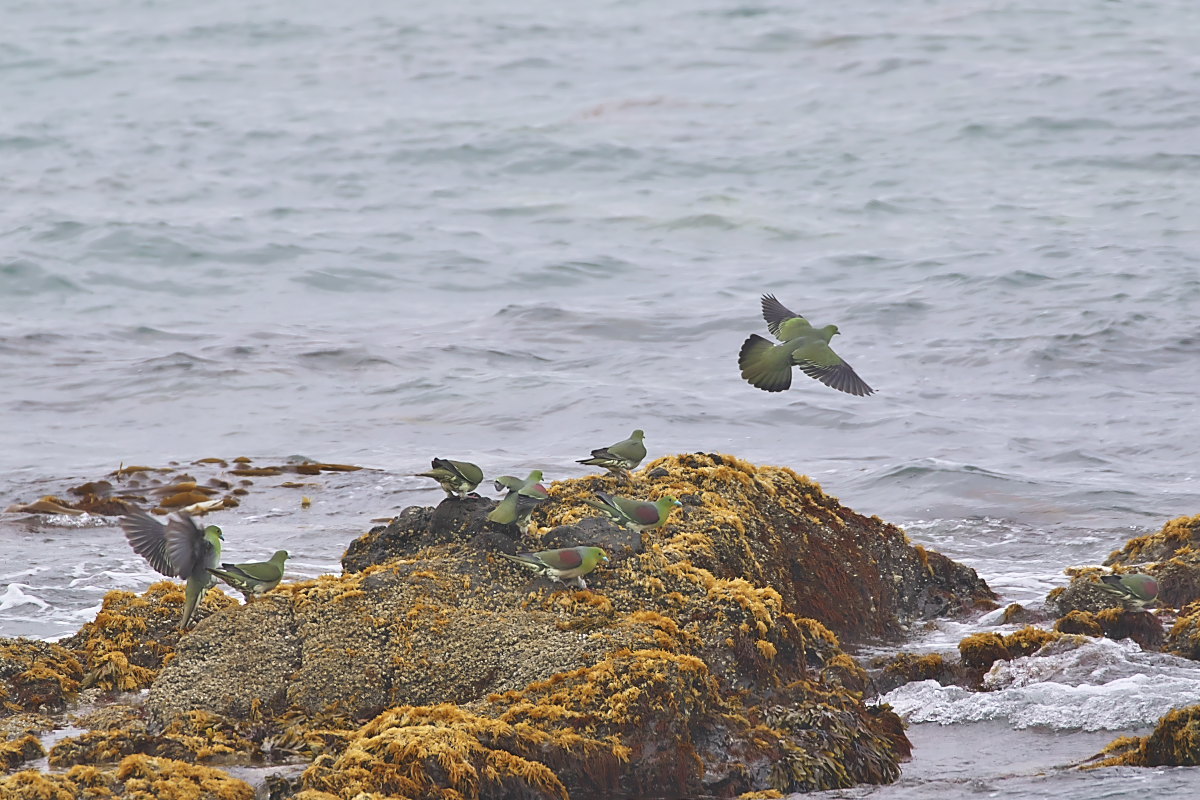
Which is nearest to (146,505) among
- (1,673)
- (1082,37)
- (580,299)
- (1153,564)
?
(1,673)

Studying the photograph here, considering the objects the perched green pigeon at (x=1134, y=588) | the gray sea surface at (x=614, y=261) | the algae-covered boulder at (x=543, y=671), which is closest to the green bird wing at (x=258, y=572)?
the algae-covered boulder at (x=543, y=671)

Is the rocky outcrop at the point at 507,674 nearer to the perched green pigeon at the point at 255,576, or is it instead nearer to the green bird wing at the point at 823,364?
the perched green pigeon at the point at 255,576

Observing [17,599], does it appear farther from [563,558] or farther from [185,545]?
[563,558]

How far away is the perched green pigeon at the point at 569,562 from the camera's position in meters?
6.02

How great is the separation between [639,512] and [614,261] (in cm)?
1414

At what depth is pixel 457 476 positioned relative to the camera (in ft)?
21.4

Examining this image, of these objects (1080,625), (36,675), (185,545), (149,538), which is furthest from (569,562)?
(1080,625)

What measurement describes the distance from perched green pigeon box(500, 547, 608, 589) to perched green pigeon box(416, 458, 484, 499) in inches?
24.0

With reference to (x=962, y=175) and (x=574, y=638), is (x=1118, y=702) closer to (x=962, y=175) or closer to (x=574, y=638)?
(x=574, y=638)

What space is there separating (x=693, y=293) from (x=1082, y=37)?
16409 mm

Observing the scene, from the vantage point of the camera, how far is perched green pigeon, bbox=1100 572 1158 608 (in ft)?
23.5

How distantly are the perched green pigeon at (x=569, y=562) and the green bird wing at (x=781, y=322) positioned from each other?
212 centimetres

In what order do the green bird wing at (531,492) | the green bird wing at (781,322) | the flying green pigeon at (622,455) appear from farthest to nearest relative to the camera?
the green bird wing at (781,322), the flying green pigeon at (622,455), the green bird wing at (531,492)

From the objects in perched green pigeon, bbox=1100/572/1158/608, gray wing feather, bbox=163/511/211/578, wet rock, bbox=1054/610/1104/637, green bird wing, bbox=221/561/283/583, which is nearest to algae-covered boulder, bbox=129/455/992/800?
green bird wing, bbox=221/561/283/583
